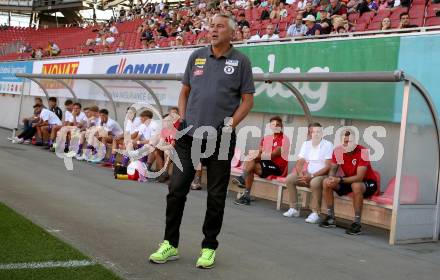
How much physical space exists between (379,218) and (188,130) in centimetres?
382

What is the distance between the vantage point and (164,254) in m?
4.82

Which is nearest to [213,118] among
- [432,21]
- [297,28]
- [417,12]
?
[432,21]

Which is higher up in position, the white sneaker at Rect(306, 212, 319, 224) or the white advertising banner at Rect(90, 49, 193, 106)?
the white advertising banner at Rect(90, 49, 193, 106)

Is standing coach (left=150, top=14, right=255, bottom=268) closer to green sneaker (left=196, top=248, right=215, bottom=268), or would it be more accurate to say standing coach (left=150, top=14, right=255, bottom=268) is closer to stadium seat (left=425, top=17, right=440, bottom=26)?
green sneaker (left=196, top=248, right=215, bottom=268)

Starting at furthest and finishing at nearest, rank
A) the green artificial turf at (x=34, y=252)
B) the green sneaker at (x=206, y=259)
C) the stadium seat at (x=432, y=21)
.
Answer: the stadium seat at (x=432, y=21) < the green sneaker at (x=206, y=259) < the green artificial turf at (x=34, y=252)

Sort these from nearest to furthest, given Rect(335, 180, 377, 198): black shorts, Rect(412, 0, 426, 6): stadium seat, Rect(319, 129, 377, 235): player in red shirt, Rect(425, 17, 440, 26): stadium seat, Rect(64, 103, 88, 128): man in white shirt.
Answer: Rect(319, 129, 377, 235): player in red shirt
Rect(335, 180, 377, 198): black shorts
Rect(425, 17, 440, 26): stadium seat
Rect(412, 0, 426, 6): stadium seat
Rect(64, 103, 88, 128): man in white shirt

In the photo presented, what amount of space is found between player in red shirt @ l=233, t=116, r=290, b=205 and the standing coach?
440cm

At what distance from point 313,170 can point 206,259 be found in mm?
4038

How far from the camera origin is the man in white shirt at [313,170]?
8.03 m

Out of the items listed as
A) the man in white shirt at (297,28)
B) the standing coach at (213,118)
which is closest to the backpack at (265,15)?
the man in white shirt at (297,28)

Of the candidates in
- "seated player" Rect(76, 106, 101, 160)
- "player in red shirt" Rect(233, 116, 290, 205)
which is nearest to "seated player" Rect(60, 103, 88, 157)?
"seated player" Rect(76, 106, 101, 160)

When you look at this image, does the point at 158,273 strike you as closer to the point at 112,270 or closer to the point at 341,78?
the point at 112,270

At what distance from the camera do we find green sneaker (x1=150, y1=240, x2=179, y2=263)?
4.79 m

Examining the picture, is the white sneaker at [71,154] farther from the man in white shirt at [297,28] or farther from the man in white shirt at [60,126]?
the man in white shirt at [297,28]
